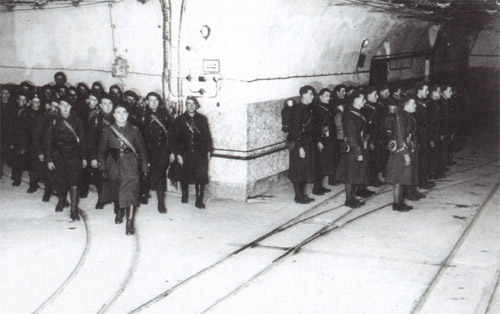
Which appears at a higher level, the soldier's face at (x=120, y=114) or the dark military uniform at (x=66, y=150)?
the soldier's face at (x=120, y=114)

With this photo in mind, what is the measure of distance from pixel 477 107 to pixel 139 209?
15927 millimetres

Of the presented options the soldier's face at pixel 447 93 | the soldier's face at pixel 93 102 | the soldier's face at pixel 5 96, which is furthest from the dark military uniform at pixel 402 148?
the soldier's face at pixel 5 96

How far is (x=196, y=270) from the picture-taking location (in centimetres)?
716

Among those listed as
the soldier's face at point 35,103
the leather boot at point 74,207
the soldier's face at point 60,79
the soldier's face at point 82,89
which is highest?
the soldier's face at point 60,79

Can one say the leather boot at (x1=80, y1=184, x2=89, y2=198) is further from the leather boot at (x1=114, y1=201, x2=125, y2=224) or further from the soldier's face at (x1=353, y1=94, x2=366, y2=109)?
the soldier's face at (x1=353, y1=94, x2=366, y2=109)

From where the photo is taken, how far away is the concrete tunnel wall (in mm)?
10547

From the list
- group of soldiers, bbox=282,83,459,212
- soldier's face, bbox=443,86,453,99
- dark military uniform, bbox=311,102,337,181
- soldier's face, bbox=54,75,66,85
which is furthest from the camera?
soldier's face, bbox=54,75,66,85

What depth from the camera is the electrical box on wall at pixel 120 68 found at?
12.1m

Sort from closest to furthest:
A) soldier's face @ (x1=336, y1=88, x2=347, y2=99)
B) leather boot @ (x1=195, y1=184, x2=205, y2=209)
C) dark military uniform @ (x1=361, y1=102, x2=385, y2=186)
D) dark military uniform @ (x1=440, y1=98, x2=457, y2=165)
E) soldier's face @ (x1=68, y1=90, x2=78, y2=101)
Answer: leather boot @ (x1=195, y1=184, x2=205, y2=209) < dark military uniform @ (x1=361, y1=102, x2=385, y2=186) < soldier's face @ (x1=68, y1=90, x2=78, y2=101) < soldier's face @ (x1=336, y1=88, x2=347, y2=99) < dark military uniform @ (x1=440, y1=98, x2=457, y2=165)

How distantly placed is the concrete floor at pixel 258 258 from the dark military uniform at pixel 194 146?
54 centimetres

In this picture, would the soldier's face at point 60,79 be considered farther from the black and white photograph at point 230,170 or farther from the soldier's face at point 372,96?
the soldier's face at point 372,96

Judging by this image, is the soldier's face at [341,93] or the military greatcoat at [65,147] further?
the soldier's face at [341,93]

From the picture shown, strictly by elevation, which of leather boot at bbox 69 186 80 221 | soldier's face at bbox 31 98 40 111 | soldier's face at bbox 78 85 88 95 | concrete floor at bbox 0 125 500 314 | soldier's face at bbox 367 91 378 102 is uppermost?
soldier's face at bbox 78 85 88 95

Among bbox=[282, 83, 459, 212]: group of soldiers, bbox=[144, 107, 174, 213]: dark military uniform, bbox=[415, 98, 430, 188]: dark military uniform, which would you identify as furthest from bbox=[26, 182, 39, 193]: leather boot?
bbox=[415, 98, 430, 188]: dark military uniform
